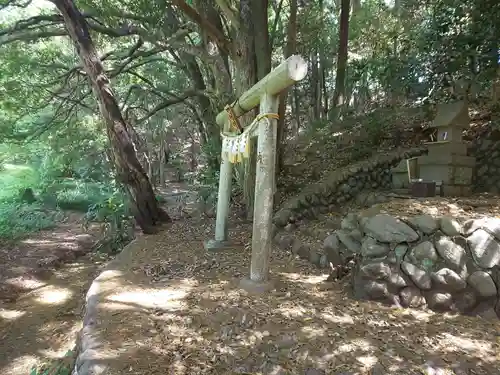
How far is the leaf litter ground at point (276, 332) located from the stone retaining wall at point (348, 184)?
7.22 ft

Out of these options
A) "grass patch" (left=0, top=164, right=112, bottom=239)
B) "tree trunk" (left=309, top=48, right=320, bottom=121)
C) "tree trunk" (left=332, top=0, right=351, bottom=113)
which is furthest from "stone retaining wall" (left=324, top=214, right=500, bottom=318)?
"tree trunk" (left=309, top=48, right=320, bottom=121)

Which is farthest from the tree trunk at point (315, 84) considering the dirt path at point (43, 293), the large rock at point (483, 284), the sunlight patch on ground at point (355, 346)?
the sunlight patch on ground at point (355, 346)

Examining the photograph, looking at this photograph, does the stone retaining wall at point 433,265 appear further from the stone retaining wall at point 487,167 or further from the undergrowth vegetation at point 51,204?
the undergrowth vegetation at point 51,204

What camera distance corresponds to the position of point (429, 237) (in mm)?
3422

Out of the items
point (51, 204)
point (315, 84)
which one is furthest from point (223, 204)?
point (315, 84)

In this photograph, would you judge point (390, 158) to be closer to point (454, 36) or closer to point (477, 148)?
point (477, 148)

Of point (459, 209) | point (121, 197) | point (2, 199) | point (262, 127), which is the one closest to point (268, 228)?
point (262, 127)

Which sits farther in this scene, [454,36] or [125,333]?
[454,36]

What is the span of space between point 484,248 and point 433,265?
0.47 metres

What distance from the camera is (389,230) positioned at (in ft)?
11.6

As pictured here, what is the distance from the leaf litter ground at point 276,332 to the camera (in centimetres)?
247

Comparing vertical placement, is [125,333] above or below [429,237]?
below

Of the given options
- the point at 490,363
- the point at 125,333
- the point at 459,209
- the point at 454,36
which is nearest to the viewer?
the point at 490,363

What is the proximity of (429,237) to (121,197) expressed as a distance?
6210mm
